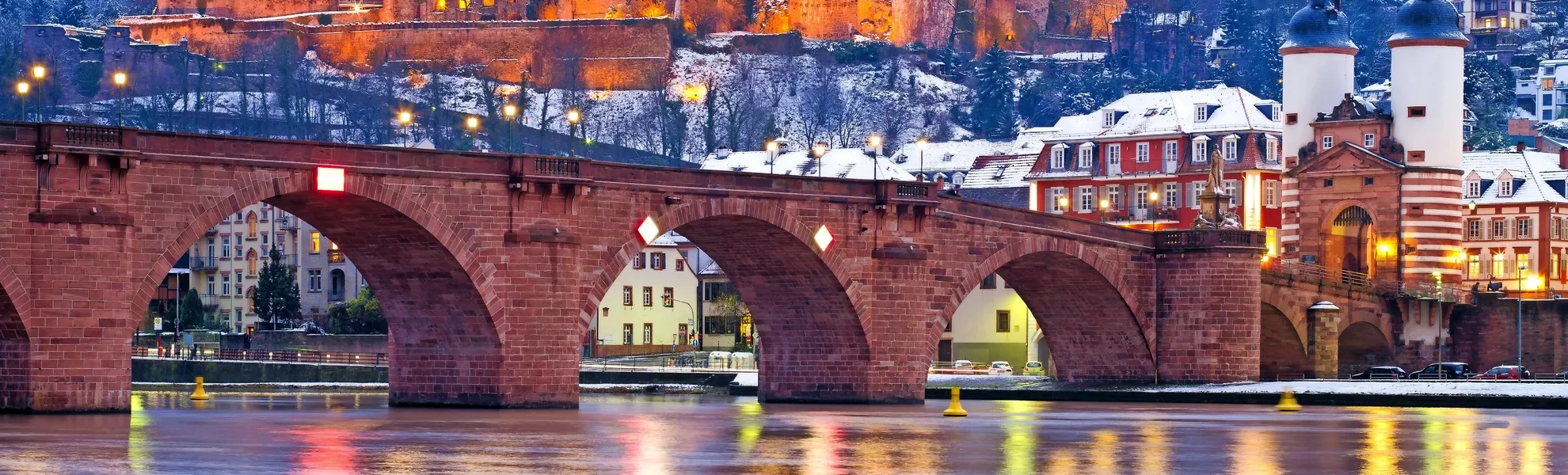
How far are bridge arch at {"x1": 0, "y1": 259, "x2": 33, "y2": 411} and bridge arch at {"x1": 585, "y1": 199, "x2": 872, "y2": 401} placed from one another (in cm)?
2088

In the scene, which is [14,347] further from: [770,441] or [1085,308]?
[1085,308]

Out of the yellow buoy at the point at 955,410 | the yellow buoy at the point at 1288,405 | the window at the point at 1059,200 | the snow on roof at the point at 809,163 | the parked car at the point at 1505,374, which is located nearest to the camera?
the yellow buoy at the point at 955,410

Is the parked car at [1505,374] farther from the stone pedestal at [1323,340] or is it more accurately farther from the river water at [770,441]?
the river water at [770,441]

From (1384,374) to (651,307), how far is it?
44238 millimetres

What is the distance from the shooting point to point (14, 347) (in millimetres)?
60719

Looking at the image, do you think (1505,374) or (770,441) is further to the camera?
(1505,374)

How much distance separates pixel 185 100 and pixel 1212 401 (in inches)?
4672

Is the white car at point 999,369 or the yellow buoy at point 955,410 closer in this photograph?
the yellow buoy at point 955,410

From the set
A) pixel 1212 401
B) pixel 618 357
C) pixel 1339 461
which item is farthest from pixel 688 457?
pixel 618 357

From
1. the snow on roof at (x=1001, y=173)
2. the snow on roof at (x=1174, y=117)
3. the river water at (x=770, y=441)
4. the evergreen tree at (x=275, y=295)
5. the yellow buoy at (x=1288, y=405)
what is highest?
the snow on roof at (x=1174, y=117)

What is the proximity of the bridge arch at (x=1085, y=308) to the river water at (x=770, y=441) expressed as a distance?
14739 mm

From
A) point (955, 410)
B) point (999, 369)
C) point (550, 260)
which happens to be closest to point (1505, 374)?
point (999, 369)

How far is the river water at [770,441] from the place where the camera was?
147ft

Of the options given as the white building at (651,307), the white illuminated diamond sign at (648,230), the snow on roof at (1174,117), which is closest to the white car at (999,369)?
the snow on roof at (1174,117)
